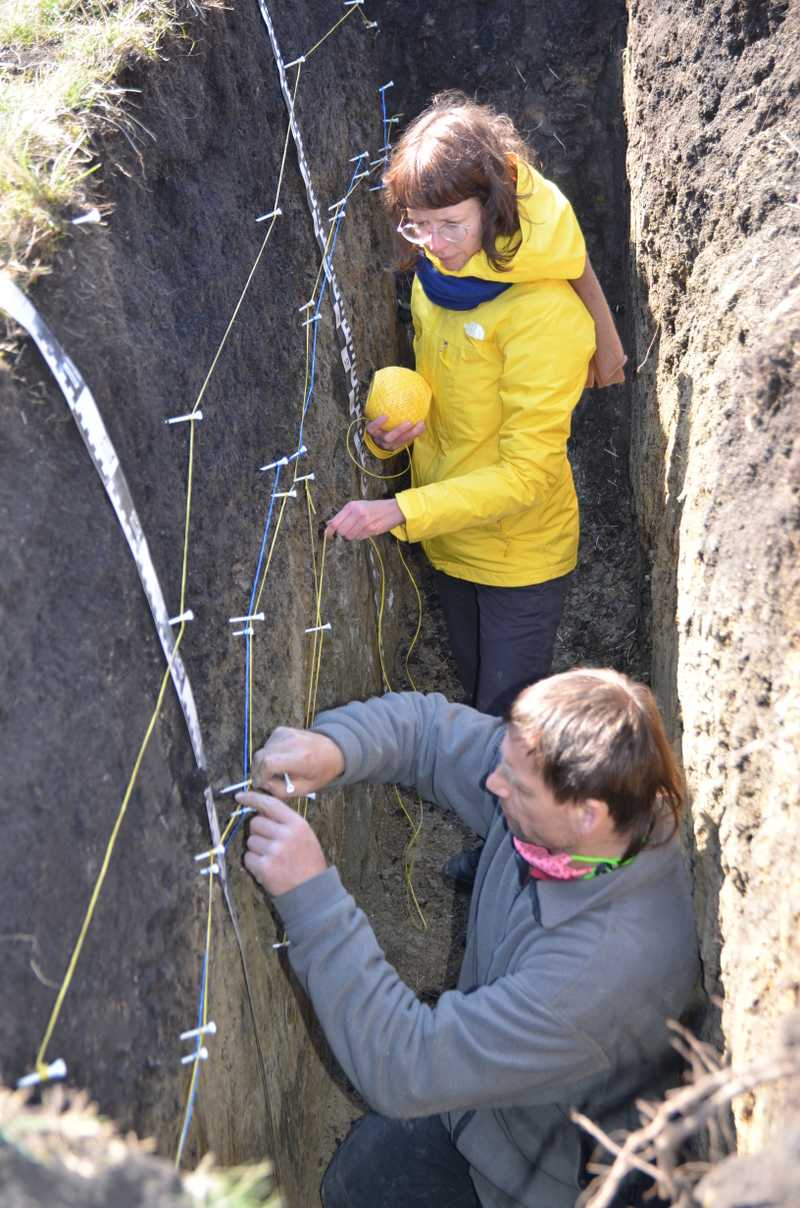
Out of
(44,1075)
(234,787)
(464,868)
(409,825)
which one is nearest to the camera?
(44,1075)

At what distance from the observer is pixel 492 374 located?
3.38m

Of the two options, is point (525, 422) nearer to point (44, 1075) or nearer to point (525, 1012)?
point (525, 1012)

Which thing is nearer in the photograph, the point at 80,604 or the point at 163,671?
the point at 80,604

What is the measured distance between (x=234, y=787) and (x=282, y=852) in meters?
0.25

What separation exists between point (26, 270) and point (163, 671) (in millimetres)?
841

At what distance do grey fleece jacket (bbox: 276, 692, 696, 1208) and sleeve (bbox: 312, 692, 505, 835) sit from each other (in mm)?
274

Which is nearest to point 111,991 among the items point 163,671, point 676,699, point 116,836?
point 116,836

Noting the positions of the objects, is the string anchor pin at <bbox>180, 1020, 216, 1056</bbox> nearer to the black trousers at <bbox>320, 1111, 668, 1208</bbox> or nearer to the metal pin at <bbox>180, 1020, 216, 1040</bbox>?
the metal pin at <bbox>180, 1020, 216, 1040</bbox>

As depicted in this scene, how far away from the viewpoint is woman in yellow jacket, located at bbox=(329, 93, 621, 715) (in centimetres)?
308

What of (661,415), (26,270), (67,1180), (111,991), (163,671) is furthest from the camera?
(661,415)

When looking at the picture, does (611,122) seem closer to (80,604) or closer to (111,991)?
(80,604)

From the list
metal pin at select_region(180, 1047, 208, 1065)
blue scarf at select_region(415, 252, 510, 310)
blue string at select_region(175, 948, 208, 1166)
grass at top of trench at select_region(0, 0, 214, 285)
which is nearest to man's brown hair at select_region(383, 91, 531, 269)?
blue scarf at select_region(415, 252, 510, 310)

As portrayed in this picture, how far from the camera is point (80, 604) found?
2105 mm

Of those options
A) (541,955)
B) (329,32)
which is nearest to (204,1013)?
(541,955)
